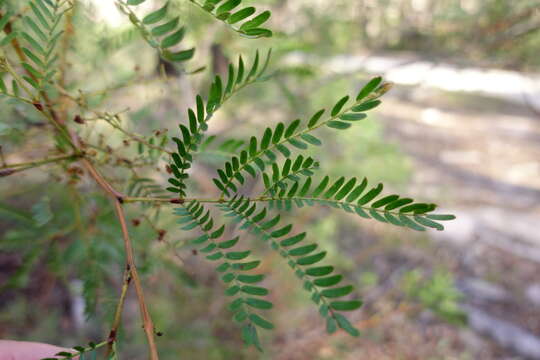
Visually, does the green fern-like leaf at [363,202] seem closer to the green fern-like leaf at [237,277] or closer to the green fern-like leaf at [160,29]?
the green fern-like leaf at [237,277]

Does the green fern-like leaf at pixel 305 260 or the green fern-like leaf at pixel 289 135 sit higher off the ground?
the green fern-like leaf at pixel 289 135

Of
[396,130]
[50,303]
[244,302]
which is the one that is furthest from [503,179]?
[244,302]

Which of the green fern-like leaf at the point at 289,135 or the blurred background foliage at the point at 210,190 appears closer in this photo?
the green fern-like leaf at the point at 289,135

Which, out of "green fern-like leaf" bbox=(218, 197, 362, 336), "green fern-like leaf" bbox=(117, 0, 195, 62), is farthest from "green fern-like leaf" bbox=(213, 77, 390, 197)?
"green fern-like leaf" bbox=(117, 0, 195, 62)

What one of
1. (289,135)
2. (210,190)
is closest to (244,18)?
(289,135)

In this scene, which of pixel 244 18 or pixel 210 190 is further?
pixel 210 190

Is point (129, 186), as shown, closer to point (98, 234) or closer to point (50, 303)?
point (98, 234)

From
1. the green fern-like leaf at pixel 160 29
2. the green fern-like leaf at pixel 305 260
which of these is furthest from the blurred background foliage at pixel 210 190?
the green fern-like leaf at pixel 305 260

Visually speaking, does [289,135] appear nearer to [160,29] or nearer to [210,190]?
[160,29]
